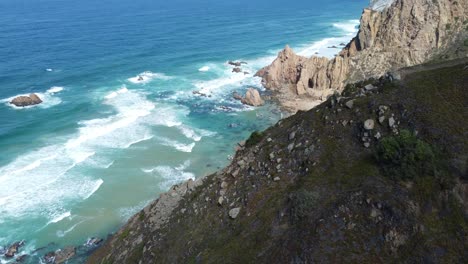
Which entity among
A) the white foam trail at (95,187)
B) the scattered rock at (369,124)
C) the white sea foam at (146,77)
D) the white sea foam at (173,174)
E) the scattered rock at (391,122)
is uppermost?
the scattered rock at (391,122)

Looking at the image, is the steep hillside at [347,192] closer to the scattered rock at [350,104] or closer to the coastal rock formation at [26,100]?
the scattered rock at [350,104]

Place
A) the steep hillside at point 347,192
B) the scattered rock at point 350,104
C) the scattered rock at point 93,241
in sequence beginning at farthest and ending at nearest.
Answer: the scattered rock at point 93,241 → the scattered rock at point 350,104 → the steep hillside at point 347,192

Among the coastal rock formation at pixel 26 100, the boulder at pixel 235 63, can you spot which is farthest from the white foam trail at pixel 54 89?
the boulder at pixel 235 63

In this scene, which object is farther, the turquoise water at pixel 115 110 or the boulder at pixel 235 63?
the boulder at pixel 235 63

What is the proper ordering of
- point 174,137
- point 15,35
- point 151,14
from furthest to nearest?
point 151,14
point 15,35
point 174,137

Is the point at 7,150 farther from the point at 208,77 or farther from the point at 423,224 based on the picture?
the point at 423,224

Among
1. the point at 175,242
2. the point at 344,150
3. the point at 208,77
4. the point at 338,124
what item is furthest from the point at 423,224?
the point at 208,77

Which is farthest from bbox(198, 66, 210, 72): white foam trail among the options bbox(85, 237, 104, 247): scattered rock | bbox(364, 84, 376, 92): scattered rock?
bbox(364, 84, 376, 92): scattered rock
